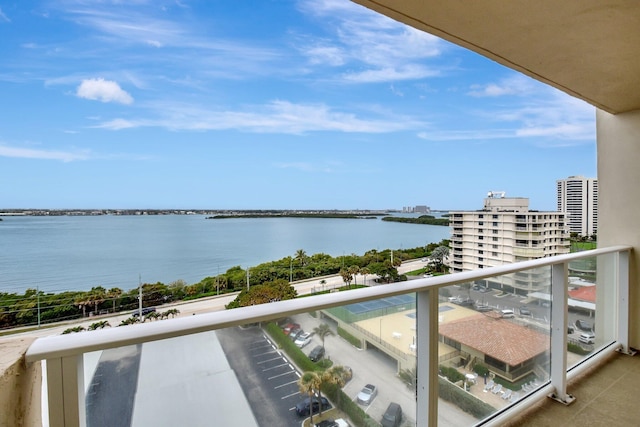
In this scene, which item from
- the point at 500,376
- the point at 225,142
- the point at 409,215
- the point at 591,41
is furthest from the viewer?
the point at 225,142

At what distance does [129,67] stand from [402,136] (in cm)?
1599

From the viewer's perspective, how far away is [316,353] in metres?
1.22

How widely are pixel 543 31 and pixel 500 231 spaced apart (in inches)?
199

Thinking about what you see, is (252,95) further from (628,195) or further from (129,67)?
(628,195)

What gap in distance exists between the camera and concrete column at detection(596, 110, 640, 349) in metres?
2.92

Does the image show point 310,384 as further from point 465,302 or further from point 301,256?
point 301,256

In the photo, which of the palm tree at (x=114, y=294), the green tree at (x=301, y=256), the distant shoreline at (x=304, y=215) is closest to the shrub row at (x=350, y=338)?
the palm tree at (x=114, y=294)

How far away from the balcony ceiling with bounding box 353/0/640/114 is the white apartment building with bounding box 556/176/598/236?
1576 mm

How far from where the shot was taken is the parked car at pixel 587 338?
8.17ft

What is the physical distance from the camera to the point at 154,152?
1586 cm

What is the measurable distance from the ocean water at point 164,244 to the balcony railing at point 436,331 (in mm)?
4660

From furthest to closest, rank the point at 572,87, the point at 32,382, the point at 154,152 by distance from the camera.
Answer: the point at 154,152 → the point at 572,87 → the point at 32,382

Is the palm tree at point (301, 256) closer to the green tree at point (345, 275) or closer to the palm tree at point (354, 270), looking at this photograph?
the green tree at point (345, 275)

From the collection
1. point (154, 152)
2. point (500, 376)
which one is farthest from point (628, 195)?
point (154, 152)
